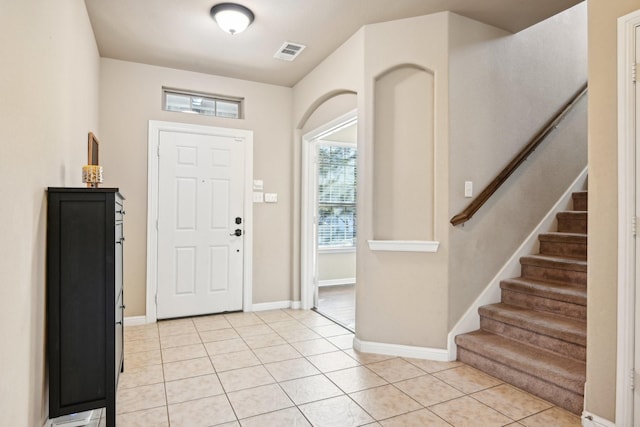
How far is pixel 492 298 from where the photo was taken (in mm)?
3162

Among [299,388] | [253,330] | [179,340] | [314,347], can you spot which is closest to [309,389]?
[299,388]

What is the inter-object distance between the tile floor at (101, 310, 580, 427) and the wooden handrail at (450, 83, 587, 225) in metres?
1.16

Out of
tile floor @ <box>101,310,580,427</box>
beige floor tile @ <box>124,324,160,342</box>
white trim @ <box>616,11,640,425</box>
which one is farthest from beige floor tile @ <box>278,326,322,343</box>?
white trim @ <box>616,11,640,425</box>

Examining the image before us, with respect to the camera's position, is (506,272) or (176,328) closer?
(506,272)

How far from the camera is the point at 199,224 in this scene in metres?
4.17

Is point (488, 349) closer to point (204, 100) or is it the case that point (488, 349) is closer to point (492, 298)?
point (492, 298)

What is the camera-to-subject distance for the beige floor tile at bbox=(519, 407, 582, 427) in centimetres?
206

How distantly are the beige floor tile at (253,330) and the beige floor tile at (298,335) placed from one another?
0.16 meters

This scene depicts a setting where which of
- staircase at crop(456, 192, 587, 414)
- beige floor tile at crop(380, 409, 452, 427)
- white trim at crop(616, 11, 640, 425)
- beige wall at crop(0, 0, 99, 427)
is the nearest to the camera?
beige wall at crop(0, 0, 99, 427)

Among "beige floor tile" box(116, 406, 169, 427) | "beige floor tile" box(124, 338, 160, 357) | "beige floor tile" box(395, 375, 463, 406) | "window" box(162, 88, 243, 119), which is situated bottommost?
"beige floor tile" box(124, 338, 160, 357)

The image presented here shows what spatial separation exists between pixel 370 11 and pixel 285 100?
1.92 m

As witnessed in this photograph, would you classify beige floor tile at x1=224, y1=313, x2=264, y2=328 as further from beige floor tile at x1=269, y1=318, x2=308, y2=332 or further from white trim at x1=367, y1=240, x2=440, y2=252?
white trim at x1=367, y1=240, x2=440, y2=252

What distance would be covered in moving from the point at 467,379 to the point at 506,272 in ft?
3.50

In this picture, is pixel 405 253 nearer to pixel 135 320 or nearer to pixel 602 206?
pixel 602 206
